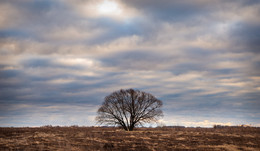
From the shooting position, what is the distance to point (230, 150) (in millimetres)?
21562

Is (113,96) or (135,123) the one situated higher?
(113,96)

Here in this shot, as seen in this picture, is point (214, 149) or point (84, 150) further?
point (214, 149)

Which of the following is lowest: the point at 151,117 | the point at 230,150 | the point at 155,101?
the point at 230,150

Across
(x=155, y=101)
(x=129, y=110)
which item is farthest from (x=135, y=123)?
(x=155, y=101)

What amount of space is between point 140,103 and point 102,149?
91.7 ft

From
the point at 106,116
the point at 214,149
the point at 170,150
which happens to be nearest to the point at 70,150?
the point at 170,150

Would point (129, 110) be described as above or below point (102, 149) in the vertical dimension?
above

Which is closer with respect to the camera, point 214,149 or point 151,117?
point 214,149

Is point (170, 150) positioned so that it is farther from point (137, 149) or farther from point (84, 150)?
point (84, 150)

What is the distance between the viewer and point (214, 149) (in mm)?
21875

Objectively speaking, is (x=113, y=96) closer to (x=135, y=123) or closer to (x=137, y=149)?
(x=135, y=123)

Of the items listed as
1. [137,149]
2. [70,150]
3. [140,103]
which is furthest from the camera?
[140,103]

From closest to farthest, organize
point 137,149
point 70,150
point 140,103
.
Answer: point 70,150 < point 137,149 < point 140,103

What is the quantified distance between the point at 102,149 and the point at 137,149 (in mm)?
3096
